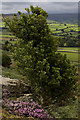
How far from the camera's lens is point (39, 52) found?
10867 millimetres

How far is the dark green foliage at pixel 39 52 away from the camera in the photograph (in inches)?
426

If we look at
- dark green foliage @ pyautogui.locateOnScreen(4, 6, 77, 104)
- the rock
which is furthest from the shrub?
dark green foliage @ pyautogui.locateOnScreen(4, 6, 77, 104)

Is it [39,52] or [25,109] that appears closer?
[39,52]

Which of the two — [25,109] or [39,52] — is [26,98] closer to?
[25,109]

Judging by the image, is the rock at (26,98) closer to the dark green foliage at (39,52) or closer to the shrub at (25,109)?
the shrub at (25,109)

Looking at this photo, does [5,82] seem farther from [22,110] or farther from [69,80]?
[69,80]

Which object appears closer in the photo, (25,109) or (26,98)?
(25,109)

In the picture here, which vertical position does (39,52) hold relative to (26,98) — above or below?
above

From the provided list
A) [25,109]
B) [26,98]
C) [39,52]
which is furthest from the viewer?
[26,98]

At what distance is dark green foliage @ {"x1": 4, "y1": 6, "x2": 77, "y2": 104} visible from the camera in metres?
10.8

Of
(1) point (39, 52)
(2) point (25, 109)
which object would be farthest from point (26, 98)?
(1) point (39, 52)

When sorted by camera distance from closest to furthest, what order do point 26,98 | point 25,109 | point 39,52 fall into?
1. point 39,52
2. point 25,109
3. point 26,98

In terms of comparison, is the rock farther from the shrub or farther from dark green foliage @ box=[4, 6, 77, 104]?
dark green foliage @ box=[4, 6, 77, 104]

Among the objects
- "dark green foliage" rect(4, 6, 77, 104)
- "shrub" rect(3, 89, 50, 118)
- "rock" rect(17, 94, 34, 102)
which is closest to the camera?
"dark green foliage" rect(4, 6, 77, 104)
